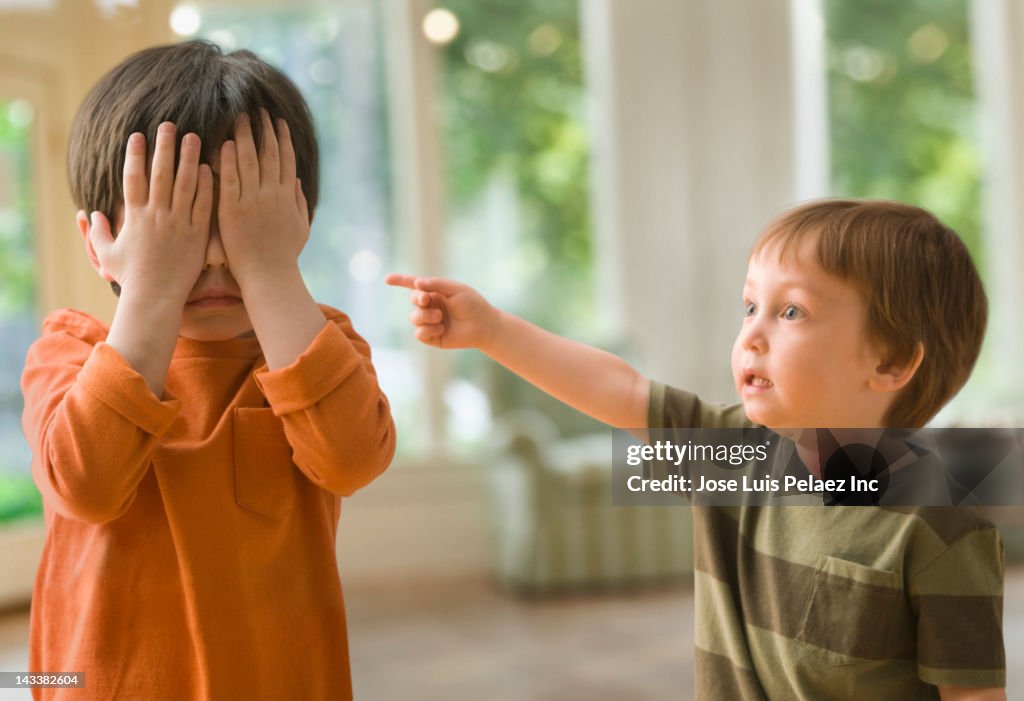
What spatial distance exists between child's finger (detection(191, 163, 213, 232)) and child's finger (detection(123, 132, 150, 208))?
0.04 meters

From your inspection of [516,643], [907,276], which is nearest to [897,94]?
[516,643]

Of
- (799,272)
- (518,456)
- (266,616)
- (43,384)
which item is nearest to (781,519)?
(799,272)

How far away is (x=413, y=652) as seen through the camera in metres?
2.80

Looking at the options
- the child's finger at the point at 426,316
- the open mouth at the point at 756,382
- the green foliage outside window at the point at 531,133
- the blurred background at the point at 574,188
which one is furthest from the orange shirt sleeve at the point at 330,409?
the green foliage outside window at the point at 531,133

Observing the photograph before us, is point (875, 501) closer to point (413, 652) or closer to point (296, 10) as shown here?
point (413, 652)

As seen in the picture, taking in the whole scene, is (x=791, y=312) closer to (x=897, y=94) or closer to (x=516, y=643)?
(x=516, y=643)

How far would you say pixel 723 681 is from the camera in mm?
829

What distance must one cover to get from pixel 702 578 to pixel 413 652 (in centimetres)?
A: 210

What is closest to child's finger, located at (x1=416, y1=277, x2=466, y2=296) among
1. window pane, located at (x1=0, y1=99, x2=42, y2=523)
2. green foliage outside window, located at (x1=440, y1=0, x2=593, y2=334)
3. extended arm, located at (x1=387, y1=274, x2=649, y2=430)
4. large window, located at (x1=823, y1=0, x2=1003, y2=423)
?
extended arm, located at (x1=387, y1=274, x2=649, y2=430)

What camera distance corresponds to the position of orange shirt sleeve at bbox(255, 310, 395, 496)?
0.72 meters

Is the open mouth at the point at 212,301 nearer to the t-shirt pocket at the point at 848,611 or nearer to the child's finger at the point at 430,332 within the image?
the child's finger at the point at 430,332

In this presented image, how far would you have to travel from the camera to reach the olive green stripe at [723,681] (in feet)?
2.64

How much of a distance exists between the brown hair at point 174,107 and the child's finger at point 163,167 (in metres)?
0.02

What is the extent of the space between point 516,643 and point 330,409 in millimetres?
2302
